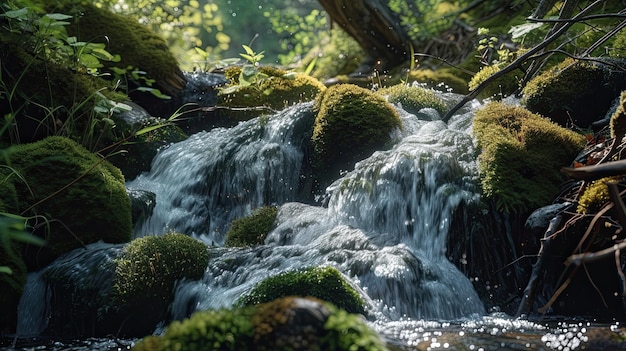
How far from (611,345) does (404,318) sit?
1573 mm

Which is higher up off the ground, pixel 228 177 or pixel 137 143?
pixel 137 143

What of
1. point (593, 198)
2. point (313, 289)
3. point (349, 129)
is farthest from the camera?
point (349, 129)


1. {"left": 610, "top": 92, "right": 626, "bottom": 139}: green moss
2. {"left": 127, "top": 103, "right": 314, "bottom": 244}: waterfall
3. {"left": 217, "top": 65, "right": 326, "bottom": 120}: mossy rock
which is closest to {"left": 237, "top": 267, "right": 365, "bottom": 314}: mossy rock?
{"left": 610, "top": 92, "right": 626, "bottom": 139}: green moss

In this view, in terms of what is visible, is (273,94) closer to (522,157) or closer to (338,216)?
(338,216)

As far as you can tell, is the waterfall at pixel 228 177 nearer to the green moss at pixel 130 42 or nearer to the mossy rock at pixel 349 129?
the mossy rock at pixel 349 129

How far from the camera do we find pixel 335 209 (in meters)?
6.70

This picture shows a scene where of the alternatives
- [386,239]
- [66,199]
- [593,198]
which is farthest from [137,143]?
[593,198]

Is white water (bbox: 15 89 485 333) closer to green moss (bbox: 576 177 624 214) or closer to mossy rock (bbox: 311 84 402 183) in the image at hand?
mossy rock (bbox: 311 84 402 183)

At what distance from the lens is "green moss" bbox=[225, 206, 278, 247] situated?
6918mm

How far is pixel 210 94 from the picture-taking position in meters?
11.3

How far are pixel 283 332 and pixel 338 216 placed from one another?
4.26 metres

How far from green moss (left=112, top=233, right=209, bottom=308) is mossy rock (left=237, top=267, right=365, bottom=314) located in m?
1.00

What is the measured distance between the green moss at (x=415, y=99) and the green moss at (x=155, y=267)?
434 cm

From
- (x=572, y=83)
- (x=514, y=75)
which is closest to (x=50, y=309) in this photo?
(x=572, y=83)
